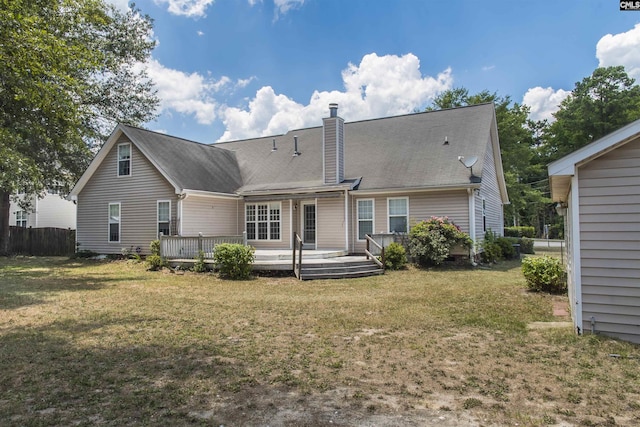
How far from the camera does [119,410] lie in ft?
11.7

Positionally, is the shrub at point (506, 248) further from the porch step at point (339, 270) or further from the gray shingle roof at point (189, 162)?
the gray shingle roof at point (189, 162)

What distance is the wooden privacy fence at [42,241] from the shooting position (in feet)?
73.2

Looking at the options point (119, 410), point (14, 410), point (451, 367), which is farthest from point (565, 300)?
point (14, 410)

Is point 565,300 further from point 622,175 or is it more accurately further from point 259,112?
point 259,112

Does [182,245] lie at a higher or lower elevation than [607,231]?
lower

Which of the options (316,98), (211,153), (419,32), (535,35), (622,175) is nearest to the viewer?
(622,175)

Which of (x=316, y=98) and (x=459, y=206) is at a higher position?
(x=316, y=98)

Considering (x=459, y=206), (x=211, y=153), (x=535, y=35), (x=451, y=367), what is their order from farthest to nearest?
(x=211, y=153) → (x=459, y=206) → (x=535, y=35) → (x=451, y=367)

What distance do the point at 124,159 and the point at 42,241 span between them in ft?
29.3

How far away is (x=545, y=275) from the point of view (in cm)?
926

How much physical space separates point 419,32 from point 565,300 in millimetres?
13070

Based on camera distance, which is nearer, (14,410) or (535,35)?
(14,410)

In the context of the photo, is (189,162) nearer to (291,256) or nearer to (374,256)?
(291,256)

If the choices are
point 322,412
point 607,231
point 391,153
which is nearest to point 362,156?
point 391,153
